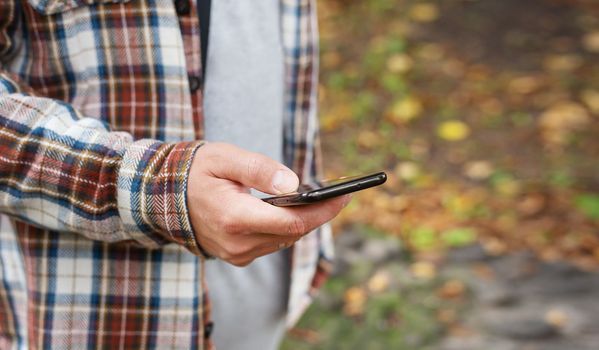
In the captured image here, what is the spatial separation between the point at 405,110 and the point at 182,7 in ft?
12.4

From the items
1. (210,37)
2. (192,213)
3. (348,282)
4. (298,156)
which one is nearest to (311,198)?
(192,213)

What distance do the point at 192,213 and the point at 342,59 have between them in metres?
4.80

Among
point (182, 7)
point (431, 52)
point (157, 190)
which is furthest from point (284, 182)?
point (431, 52)

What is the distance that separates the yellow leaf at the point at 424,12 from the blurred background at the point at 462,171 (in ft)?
0.06

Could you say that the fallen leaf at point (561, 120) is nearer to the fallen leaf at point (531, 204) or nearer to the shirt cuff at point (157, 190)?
the fallen leaf at point (531, 204)

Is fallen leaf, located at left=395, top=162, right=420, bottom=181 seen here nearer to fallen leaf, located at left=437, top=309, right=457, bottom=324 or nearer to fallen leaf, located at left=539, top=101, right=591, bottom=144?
fallen leaf, located at left=539, top=101, right=591, bottom=144

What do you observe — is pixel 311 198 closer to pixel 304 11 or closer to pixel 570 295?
pixel 304 11

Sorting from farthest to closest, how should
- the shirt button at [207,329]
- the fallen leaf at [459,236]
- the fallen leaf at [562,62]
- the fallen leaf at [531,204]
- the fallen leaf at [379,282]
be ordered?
the fallen leaf at [562,62] → the fallen leaf at [531,204] → the fallen leaf at [459,236] → the fallen leaf at [379,282] → the shirt button at [207,329]

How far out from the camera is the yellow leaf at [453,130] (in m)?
4.82

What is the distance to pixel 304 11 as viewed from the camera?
182cm

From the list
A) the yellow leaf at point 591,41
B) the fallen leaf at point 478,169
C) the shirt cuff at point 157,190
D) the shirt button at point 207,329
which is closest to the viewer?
the shirt cuff at point 157,190

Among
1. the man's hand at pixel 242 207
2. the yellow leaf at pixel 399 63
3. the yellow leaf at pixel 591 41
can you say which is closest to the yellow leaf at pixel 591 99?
the yellow leaf at pixel 591 41

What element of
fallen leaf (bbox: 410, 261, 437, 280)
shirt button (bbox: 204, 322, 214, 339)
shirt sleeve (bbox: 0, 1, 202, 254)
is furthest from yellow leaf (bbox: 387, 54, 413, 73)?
shirt sleeve (bbox: 0, 1, 202, 254)

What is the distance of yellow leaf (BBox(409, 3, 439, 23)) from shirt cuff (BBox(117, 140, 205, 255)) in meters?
5.16
